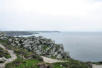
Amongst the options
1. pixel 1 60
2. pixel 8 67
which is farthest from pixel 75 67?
pixel 1 60

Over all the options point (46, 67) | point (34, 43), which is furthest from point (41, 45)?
point (46, 67)

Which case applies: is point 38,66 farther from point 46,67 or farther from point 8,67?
point 8,67

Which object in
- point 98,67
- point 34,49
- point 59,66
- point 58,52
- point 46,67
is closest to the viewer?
point 46,67

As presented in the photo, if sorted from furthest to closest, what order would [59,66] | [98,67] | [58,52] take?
[58,52] → [98,67] → [59,66]

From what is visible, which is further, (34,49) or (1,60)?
(34,49)

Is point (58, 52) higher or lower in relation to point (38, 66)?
lower

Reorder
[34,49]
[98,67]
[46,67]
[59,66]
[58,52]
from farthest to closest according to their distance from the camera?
1. [58,52]
2. [34,49]
3. [98,67]
4. [59,66]
5. [46,67]

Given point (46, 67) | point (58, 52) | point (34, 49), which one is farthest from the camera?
point (58, 52)

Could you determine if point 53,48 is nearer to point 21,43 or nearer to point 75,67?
point 21,43

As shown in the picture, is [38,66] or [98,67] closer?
[38,66]
